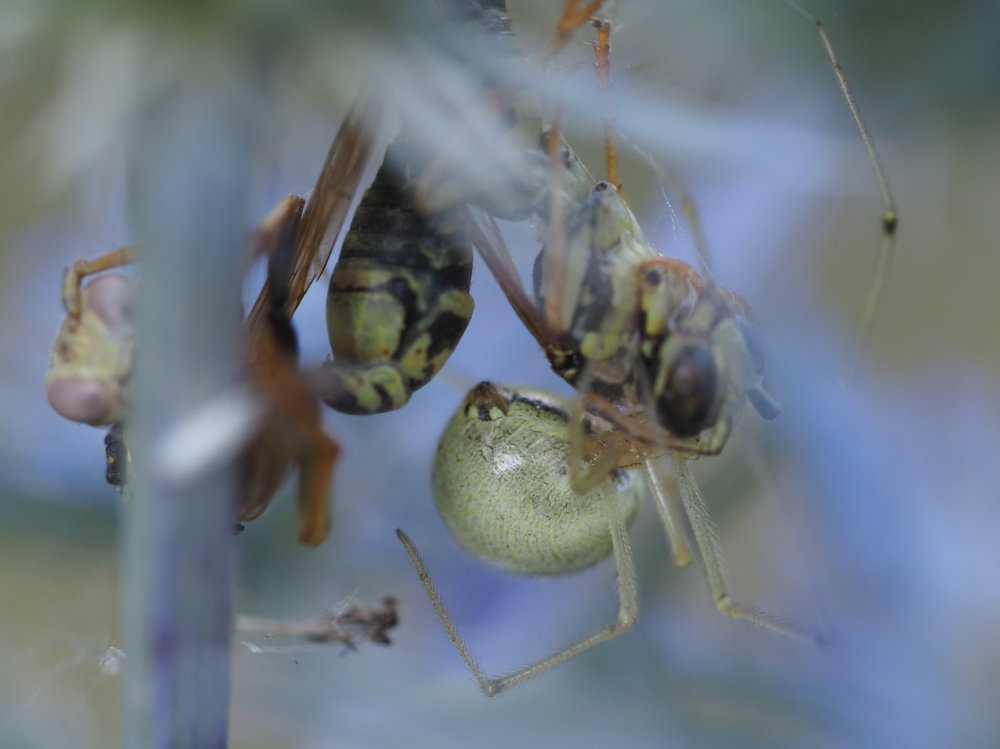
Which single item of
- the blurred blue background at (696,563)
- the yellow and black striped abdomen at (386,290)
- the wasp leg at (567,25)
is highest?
the wasp leg at (567,25)

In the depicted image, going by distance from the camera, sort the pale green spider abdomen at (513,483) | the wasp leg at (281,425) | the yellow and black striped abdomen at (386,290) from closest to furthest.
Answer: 1. the wasp leg at (281,425)
2. the yellow and black striped abdomen at (386,290)
3. the pale green spider abdomen at (513,483)

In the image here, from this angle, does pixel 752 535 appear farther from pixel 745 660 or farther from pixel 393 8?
pixel 393 8

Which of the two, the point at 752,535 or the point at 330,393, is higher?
the point at 330,393

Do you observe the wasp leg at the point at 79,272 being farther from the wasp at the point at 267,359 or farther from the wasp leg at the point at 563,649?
the wasp leg at the point at 563,649

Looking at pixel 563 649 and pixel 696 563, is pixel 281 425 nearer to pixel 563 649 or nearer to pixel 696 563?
pixel 563 649

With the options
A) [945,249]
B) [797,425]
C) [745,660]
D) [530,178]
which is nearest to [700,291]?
[530,178]

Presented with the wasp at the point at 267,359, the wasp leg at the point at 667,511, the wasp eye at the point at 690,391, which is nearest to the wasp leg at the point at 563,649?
the wasp leg at the point at 667,511

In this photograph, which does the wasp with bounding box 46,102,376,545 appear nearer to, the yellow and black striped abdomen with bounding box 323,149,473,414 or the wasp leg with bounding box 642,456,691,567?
the yellow and black striped abdomen with bounding box 323,149,473,414
